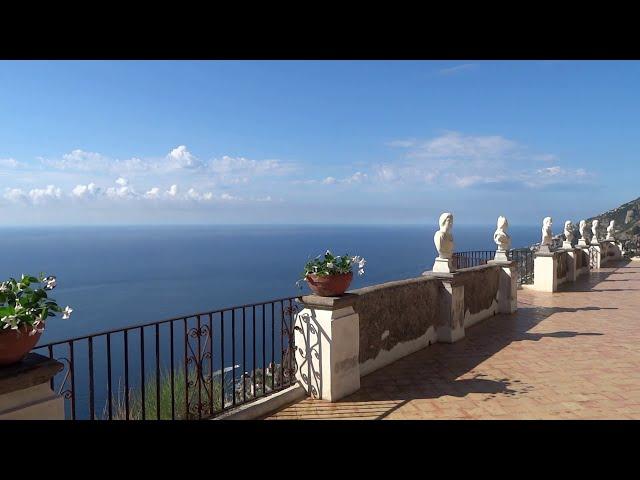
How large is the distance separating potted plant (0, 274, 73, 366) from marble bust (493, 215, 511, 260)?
30.3 feet

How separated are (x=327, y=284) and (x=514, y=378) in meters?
2.60

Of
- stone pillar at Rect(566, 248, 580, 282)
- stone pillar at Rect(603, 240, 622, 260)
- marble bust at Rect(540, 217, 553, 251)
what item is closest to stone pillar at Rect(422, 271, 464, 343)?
marble bust at Rect(540, 217, 553, 251)

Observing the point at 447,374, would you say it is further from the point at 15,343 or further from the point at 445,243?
the point at 15,343

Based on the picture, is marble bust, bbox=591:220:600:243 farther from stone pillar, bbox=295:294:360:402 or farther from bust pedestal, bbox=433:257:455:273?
stone pillar, bbox=295:294:360:402

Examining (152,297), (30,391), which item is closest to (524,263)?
(30,391)

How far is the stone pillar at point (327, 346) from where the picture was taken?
15.5 ft

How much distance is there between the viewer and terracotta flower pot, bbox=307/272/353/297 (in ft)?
15.6

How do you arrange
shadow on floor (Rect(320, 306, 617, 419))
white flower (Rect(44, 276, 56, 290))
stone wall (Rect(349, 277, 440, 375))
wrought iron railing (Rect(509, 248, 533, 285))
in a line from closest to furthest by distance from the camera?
white flower (Rect(44, 276, 56, 290)) < shadow on floor (Rect(320, 306, 617, 419)) < stone wall (Rect(349, 277, 440, 375)) < wrought iron railing (Rect(509, 248, 533, 285))

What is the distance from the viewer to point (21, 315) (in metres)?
2.45

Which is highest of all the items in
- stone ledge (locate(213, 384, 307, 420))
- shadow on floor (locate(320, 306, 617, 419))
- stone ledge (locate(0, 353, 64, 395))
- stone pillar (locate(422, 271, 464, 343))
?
stone ledge (locate(0, 353, 64, 395))
